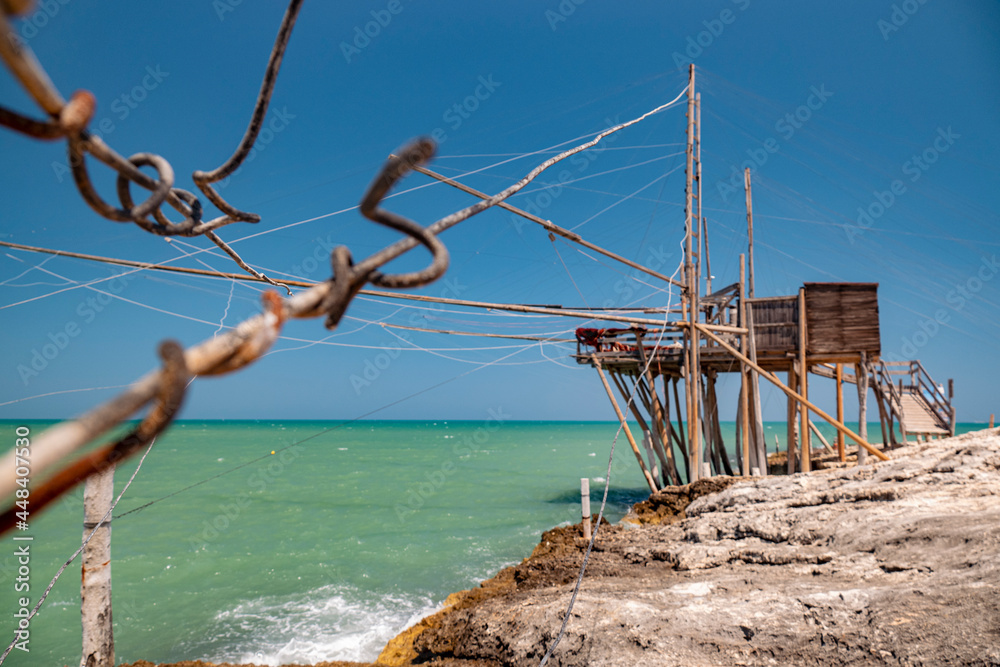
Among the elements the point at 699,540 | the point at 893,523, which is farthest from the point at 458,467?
the point at 893,523

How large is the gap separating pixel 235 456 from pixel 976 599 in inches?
1985

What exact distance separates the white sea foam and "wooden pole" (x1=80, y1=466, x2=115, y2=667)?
9.07 feet

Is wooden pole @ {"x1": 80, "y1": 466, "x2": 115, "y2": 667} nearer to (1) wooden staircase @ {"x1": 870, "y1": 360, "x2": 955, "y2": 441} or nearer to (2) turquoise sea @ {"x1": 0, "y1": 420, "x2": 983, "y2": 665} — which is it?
(2) turquoise sea @ {"x1": 0, "y1": 420, "x2": 983, "y2": 665}

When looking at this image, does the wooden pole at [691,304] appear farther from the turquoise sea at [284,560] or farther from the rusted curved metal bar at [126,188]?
the rusted curved metal bar at [126,188]

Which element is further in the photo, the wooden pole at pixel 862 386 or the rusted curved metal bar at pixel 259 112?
the wooden pole at pixel 862 386

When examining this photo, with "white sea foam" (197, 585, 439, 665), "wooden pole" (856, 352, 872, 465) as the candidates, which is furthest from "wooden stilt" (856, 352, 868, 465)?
"white sea foam" (197, 585, 439, 665)

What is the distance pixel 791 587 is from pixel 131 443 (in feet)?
19.3

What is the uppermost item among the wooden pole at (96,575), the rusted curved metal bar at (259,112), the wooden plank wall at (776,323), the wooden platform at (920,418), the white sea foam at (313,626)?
the wooden plank wall at (776,323)

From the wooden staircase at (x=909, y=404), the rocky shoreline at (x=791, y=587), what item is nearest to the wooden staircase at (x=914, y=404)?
the wooden staircase at (x=909, y=404)

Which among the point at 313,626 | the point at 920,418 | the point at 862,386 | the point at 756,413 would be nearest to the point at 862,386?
the point at 862,386

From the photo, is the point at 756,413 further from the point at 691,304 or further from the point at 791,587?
the point at 791,587

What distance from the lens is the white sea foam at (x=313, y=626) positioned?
844 cm

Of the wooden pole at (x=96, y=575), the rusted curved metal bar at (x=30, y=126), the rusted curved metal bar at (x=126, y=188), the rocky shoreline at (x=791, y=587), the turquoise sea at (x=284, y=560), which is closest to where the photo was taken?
the rusted curved metal bar at (x=30, y=126)

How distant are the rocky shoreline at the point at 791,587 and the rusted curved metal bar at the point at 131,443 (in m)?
4.68
